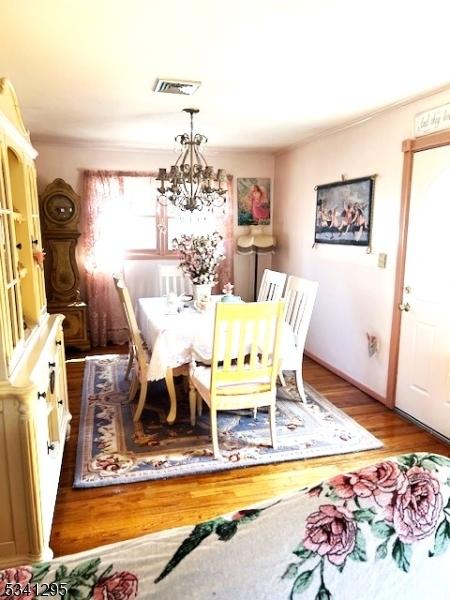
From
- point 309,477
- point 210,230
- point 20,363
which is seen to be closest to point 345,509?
point 20,363

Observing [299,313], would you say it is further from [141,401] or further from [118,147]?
[118,147]

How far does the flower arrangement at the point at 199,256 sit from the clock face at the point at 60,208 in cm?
172

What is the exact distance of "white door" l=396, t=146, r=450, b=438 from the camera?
2.85 metres

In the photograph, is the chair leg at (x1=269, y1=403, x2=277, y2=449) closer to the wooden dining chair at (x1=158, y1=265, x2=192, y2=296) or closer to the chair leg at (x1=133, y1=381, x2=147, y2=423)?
the chair leg at (x1=133, y1=381, x2=147, y2=423)

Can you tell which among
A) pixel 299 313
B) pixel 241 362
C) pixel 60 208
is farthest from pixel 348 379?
pixel 60 208

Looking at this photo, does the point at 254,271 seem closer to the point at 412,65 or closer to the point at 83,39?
the point at 412,65

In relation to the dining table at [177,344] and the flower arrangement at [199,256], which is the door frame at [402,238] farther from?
the flower arrangement at [199,256]

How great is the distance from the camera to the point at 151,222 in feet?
17.1

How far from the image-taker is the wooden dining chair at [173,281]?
4.49 m

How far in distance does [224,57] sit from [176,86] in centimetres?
57

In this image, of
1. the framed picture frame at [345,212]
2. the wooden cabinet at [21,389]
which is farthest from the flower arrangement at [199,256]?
the wooden cabinet at [21,389]

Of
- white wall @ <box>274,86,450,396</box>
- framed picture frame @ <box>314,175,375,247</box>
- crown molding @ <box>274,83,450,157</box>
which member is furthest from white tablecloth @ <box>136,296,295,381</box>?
crown molding @ <box>274,83,450,157</box>

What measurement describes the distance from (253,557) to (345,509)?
0.21 metres

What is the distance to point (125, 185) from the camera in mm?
5012
